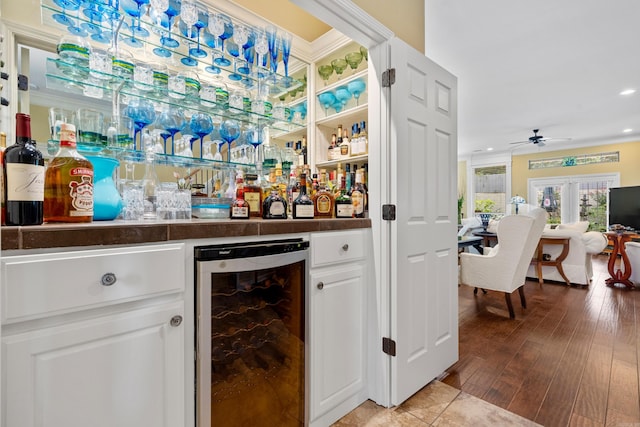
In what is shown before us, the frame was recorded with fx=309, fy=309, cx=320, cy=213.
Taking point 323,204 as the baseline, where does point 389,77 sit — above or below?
above

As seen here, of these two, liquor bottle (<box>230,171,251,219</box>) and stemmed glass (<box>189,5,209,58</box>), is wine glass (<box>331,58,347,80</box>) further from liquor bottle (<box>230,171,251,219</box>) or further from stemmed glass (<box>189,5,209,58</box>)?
liquor bottle (<box>230,171,251,219</box>)

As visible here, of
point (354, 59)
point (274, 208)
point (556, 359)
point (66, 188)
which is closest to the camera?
point (66, 188)

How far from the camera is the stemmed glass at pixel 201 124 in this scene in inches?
64.0

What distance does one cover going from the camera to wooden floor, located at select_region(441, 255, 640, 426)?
1641mm

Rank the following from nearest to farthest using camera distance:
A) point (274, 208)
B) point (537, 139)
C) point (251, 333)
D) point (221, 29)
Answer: point (251, 333)
point (274, 208)
point (221, 29)
point (537, 139)

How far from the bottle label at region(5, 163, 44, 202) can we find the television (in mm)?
8431

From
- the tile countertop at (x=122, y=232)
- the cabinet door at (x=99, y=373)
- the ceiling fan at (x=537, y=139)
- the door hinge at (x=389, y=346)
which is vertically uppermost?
the ceiling fan at (x=537, y=139)

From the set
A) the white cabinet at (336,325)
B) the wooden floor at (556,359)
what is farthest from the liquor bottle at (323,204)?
the wooden floor at (556,359)

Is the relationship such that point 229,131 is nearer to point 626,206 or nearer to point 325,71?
point 325,71

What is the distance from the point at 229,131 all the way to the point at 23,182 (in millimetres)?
1069

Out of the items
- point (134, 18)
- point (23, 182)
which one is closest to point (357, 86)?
point (134, 18)

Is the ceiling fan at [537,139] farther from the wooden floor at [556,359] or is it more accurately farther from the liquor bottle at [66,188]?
the liquor bottle at [66,188]

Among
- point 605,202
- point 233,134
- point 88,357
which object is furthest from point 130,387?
point 605,202

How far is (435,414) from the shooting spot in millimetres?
1593
